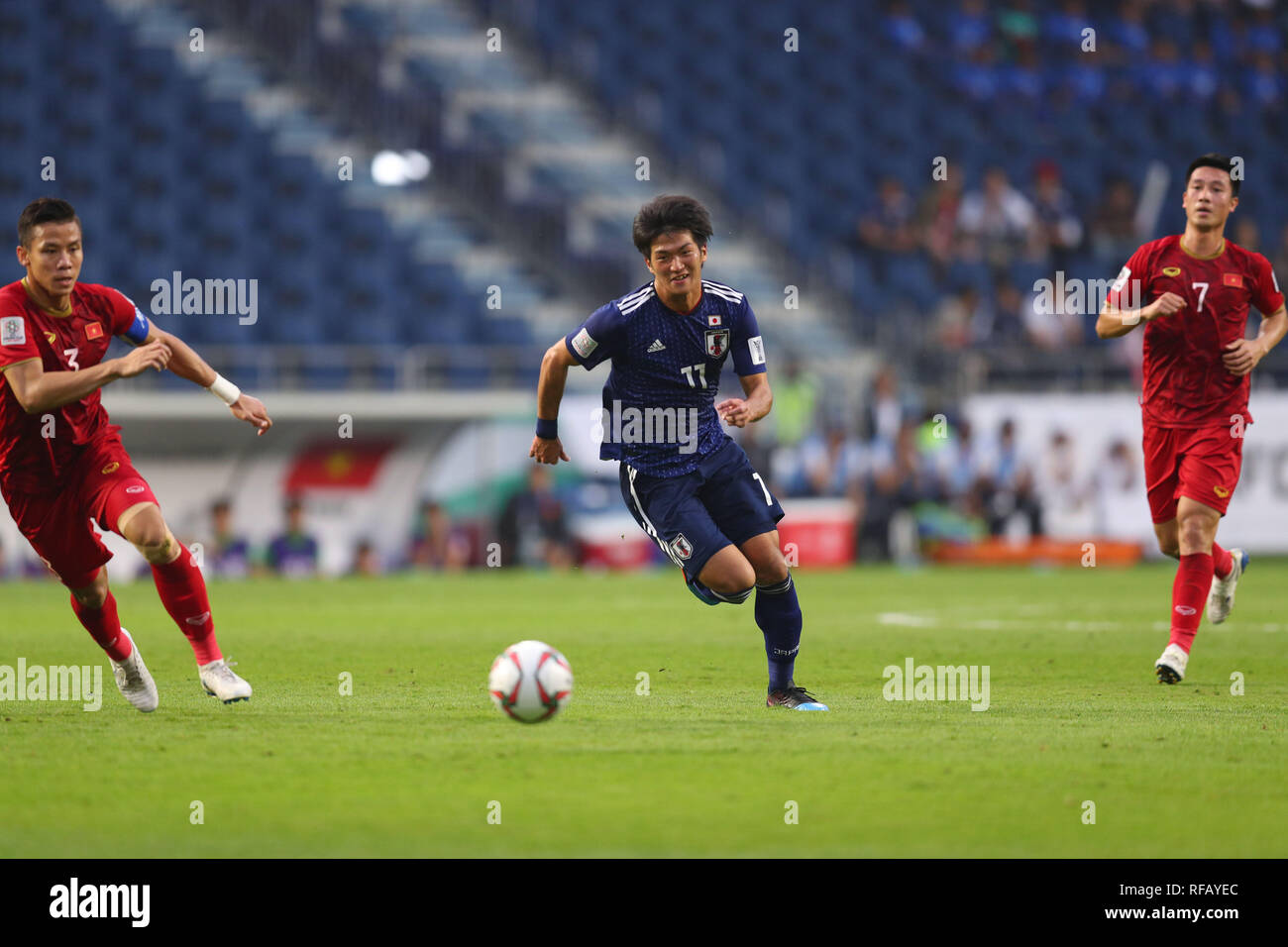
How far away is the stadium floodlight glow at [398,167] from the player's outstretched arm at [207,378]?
52.2 feet

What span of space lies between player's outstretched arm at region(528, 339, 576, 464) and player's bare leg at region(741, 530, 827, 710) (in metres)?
0.98

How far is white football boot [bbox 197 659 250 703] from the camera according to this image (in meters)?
7.68

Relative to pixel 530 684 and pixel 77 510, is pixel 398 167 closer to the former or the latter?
pixel 77 510

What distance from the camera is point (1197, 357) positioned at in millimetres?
9078

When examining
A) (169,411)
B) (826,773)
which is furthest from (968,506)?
(826,773)

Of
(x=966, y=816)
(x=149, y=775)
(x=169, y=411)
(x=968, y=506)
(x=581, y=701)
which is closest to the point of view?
(x=966, y=816)

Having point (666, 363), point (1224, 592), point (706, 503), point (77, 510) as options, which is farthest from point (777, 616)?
point (1224, 592)

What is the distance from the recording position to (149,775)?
5.88m

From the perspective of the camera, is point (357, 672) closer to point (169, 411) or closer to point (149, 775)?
point (149, 775)

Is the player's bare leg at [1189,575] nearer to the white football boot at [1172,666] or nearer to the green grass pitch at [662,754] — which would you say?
the white football boot at [1172,666]

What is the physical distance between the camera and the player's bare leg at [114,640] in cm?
767
